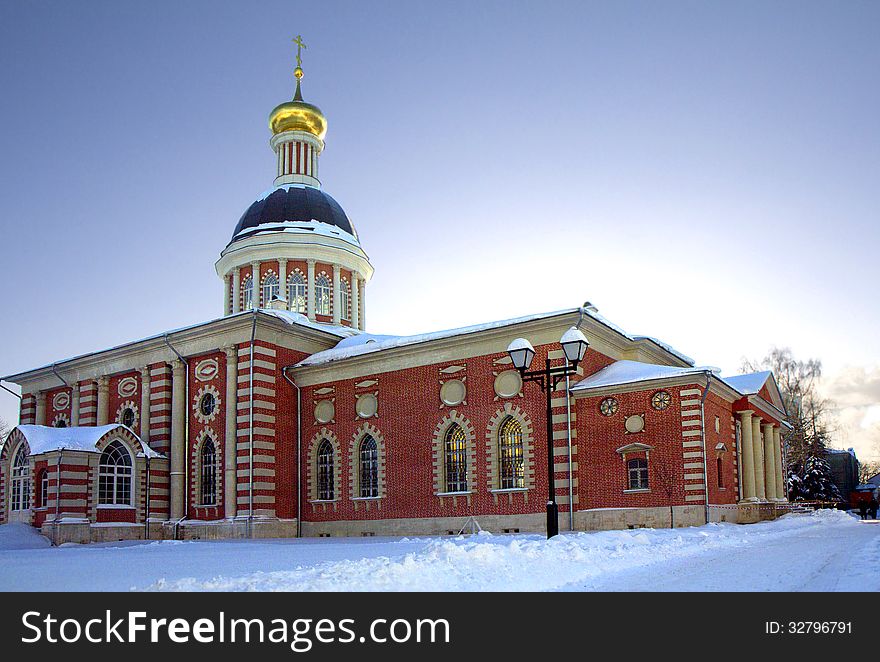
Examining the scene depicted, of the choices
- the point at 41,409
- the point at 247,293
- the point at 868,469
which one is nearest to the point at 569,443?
the point at 247,293

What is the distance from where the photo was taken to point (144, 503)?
33219 mm

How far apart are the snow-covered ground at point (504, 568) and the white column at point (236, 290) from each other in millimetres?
23044

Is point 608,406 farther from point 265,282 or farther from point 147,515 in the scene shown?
point 265,282

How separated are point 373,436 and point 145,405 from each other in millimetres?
10416

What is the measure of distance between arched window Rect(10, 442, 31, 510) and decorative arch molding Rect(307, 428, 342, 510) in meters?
11.0

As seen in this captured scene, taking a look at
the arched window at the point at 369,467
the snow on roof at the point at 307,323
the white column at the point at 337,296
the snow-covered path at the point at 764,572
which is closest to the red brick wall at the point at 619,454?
the arched window at the point at 369,467

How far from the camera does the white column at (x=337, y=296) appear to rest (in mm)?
39438

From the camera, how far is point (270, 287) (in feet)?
129

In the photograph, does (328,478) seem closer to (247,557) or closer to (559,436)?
(559,436)

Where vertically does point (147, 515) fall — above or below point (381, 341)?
below

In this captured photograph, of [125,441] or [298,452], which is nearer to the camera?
[125,441]

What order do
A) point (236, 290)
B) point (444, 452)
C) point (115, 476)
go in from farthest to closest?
point (236, 290)
point (115, 476)
point (444, 452)

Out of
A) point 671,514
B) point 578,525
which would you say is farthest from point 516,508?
point 671,514

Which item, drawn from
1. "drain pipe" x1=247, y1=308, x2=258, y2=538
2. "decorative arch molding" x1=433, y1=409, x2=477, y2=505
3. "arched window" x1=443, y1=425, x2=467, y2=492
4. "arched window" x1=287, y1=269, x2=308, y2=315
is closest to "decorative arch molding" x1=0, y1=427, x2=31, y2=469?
"drain pipe" x1=247, y1=308, x2=258, y2=538
